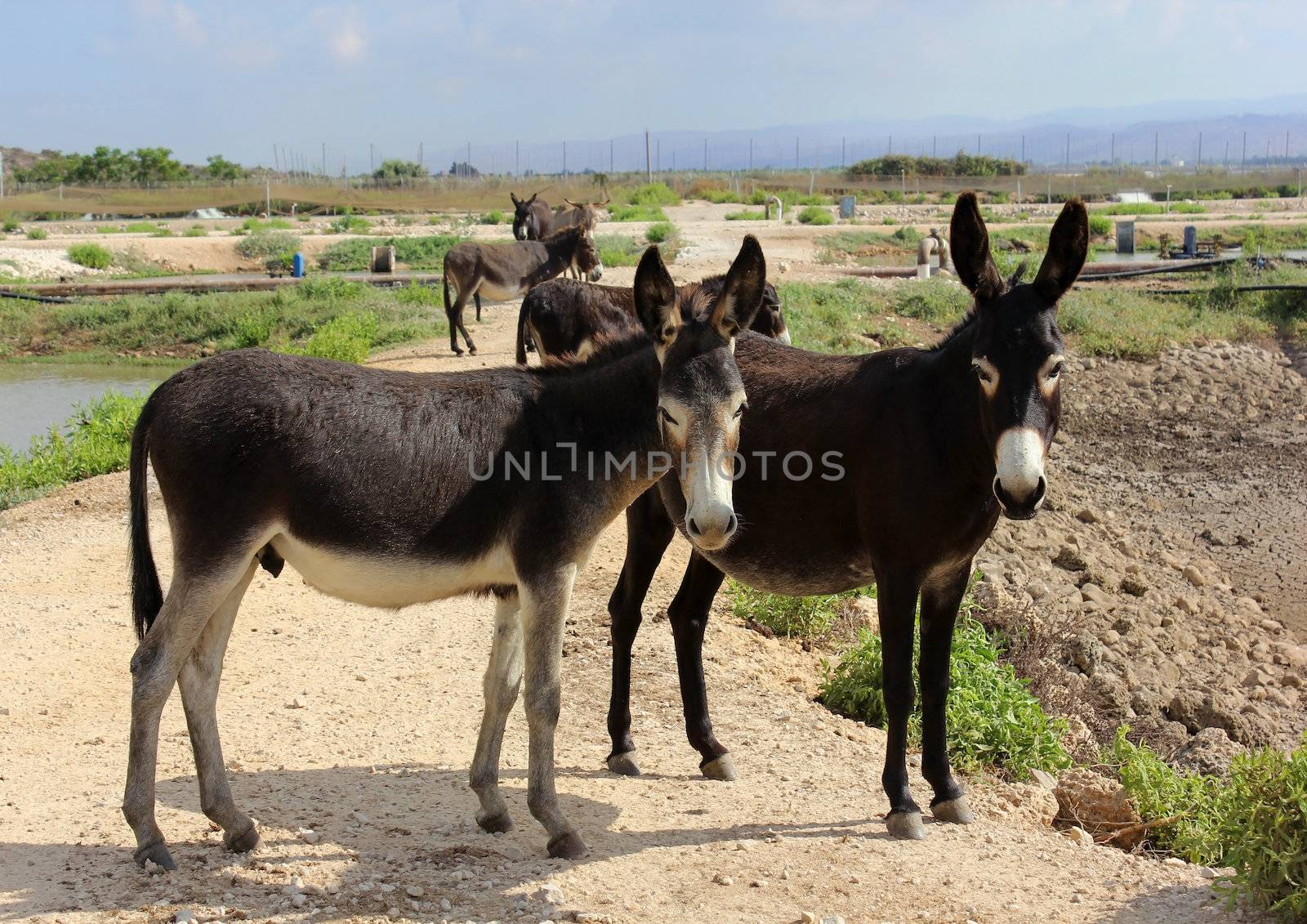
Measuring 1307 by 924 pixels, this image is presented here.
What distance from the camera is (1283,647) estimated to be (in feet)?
35.2

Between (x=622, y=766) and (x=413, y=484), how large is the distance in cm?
207

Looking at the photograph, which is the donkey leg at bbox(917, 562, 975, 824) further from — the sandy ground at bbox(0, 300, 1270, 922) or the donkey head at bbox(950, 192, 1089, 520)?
the donkey head at bbox(950, 192, 1089, 520)

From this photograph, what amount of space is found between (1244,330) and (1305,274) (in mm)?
5161

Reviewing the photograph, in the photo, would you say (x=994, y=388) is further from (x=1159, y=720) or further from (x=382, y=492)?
(x=1159, y=720)

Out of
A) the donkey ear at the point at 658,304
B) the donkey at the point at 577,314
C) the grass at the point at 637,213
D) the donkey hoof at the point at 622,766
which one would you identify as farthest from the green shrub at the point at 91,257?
the donkey ear at the point at 658,304

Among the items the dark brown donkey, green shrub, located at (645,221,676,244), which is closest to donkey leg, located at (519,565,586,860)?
the dark brown donkey

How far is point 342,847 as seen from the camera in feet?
16.5

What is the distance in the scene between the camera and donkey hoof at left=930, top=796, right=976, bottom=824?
552 cm

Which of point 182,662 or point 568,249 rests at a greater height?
point 568,249

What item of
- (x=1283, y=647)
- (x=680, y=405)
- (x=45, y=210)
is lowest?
(x=1283, y=647)

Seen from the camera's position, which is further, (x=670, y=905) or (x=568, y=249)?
(x=568, y=249)

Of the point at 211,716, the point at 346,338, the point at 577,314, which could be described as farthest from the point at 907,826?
the point at 346,338

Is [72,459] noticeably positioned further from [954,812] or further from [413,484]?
[954,812]

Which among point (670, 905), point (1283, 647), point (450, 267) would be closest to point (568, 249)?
point (450, 267)
